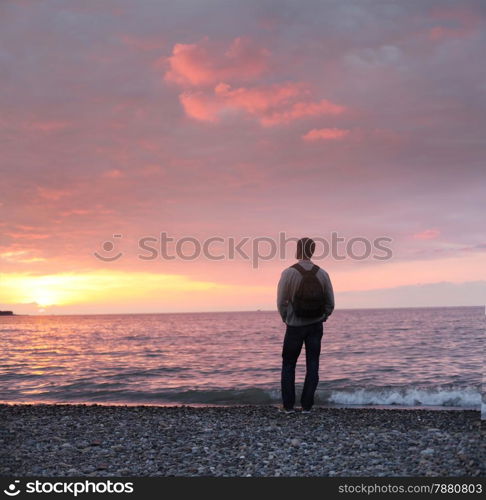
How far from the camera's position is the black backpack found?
32.9 feet

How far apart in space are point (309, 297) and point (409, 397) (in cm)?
633

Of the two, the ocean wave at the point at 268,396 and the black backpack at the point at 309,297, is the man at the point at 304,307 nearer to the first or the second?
the black backpack at the point at 309,297

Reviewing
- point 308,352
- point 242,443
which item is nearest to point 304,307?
point 308,352

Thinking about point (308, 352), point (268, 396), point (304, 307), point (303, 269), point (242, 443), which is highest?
point (303, 269)

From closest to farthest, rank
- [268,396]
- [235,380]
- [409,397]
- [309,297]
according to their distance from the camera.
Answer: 1. [309,297]
2. [409,397]
3. [268,396]
4. [235,380]

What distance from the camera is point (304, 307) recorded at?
10.0 m

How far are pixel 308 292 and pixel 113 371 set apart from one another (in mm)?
13847

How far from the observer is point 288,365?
33.6 ft

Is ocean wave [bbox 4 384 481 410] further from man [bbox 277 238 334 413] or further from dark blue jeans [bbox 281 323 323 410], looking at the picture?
man [bbox 277 238 334 413]

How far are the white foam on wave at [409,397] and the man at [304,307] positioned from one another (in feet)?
14.0

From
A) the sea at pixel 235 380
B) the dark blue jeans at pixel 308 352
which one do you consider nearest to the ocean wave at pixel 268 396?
the sea at pixel 235 380

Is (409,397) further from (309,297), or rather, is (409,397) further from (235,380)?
(235,380)

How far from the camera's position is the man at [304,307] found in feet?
33.0

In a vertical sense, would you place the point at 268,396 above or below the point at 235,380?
above
